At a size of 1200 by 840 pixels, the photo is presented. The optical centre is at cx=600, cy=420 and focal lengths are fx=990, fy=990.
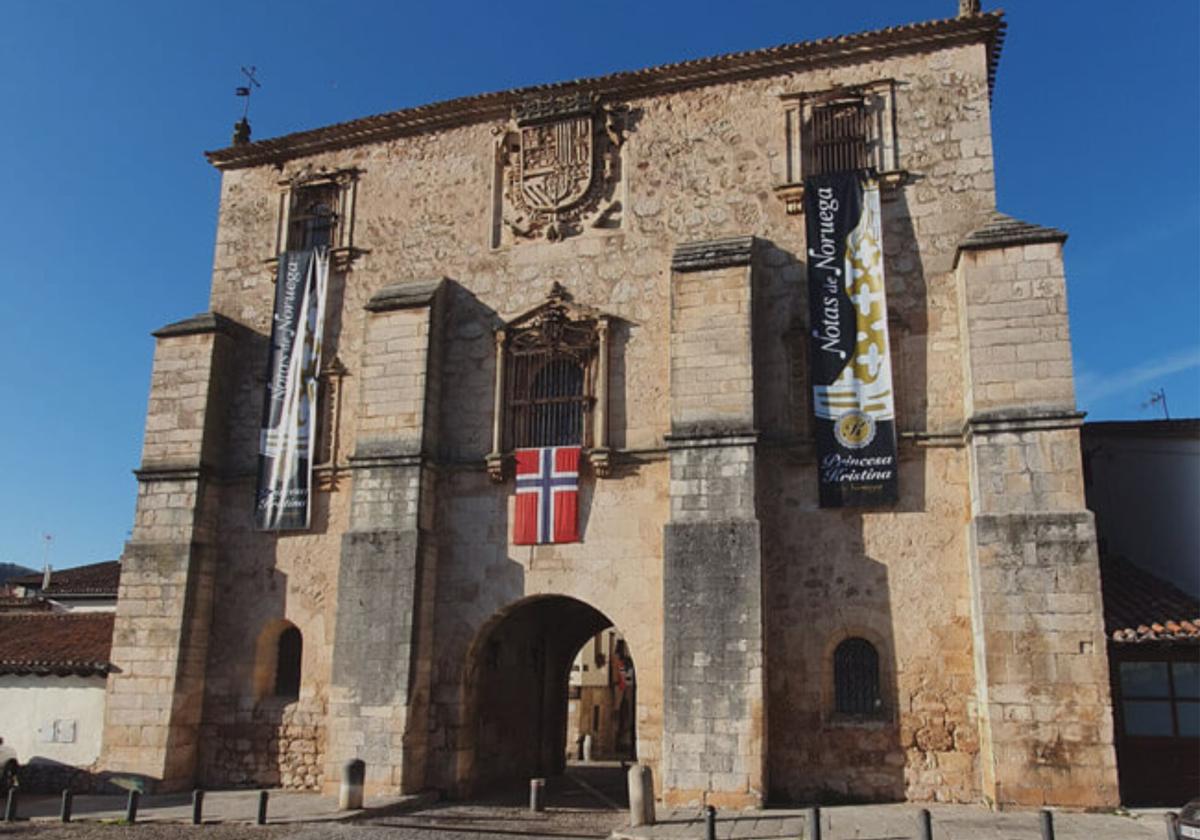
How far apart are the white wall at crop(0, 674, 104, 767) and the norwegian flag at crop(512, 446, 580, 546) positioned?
26.9 feet

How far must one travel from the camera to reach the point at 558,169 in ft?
57.4

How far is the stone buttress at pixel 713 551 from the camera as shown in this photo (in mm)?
13594

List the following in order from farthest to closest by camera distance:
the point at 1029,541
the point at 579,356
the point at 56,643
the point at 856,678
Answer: the point at 56,643
the point at 579,356
the point at 856,678
the point at 1029,541

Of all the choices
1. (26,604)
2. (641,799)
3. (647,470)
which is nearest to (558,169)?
(647,470)

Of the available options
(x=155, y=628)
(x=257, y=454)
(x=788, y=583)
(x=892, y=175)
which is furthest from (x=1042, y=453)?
(x=155, y=628)

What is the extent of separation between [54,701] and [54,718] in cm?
29

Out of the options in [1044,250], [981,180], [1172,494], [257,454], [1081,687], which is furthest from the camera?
[257,454]

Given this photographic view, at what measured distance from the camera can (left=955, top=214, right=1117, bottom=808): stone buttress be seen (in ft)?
41.6

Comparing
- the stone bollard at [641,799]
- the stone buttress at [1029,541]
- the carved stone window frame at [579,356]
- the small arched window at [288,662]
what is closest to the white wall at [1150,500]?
the stone buttress at [1029,541]

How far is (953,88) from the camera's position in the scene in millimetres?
15672

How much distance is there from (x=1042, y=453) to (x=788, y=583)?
3.98 metres

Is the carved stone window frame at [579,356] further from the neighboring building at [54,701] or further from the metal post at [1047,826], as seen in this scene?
the metal post at [1047,826]

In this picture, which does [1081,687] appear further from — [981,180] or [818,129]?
[818,129]

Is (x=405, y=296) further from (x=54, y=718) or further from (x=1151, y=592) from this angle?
(x=1151, y=592)
